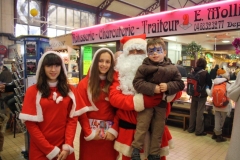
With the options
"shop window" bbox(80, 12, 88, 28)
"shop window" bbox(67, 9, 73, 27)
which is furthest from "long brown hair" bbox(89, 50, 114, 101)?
"shop window" bbox(80, 12, 88, 28)

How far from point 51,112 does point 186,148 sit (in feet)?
10.4

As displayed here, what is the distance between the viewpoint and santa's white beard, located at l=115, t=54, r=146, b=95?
1.76 metres

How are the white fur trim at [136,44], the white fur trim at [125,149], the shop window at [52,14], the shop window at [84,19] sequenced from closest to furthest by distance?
the white fur trim at [125,149]
the white fur trim at [136,44]
the shop window at [52,14]
the shop window at [84,19]

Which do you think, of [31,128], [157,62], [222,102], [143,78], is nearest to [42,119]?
[31,128]

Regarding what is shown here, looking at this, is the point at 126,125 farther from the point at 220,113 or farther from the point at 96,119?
the point at 220,113

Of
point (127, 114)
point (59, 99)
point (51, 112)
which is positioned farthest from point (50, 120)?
point (127, 114)

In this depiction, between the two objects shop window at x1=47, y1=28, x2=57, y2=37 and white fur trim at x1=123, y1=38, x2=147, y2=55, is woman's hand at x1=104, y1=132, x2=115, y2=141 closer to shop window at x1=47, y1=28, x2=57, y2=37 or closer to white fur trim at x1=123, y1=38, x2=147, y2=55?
white fur trim at x1=123, y1=38, x2=147, y2=55

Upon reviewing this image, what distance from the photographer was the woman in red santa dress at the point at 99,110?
1.92m

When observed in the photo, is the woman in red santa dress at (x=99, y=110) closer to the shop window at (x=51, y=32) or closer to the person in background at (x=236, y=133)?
the person in background at (x=236, y=133)

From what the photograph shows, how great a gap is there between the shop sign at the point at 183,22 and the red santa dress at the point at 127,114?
10.1ft

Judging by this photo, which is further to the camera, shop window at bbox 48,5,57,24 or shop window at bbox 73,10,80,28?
shop window at bbox 73,10,80,28

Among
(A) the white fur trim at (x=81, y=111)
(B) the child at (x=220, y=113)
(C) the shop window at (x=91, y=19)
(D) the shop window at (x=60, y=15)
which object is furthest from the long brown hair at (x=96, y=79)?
(C) the shop window at (x=91, y=19)

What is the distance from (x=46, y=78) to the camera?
1861 millimetres

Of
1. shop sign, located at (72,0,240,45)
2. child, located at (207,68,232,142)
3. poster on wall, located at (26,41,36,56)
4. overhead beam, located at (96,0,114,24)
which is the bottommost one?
child, located at (207,68,232,142)
